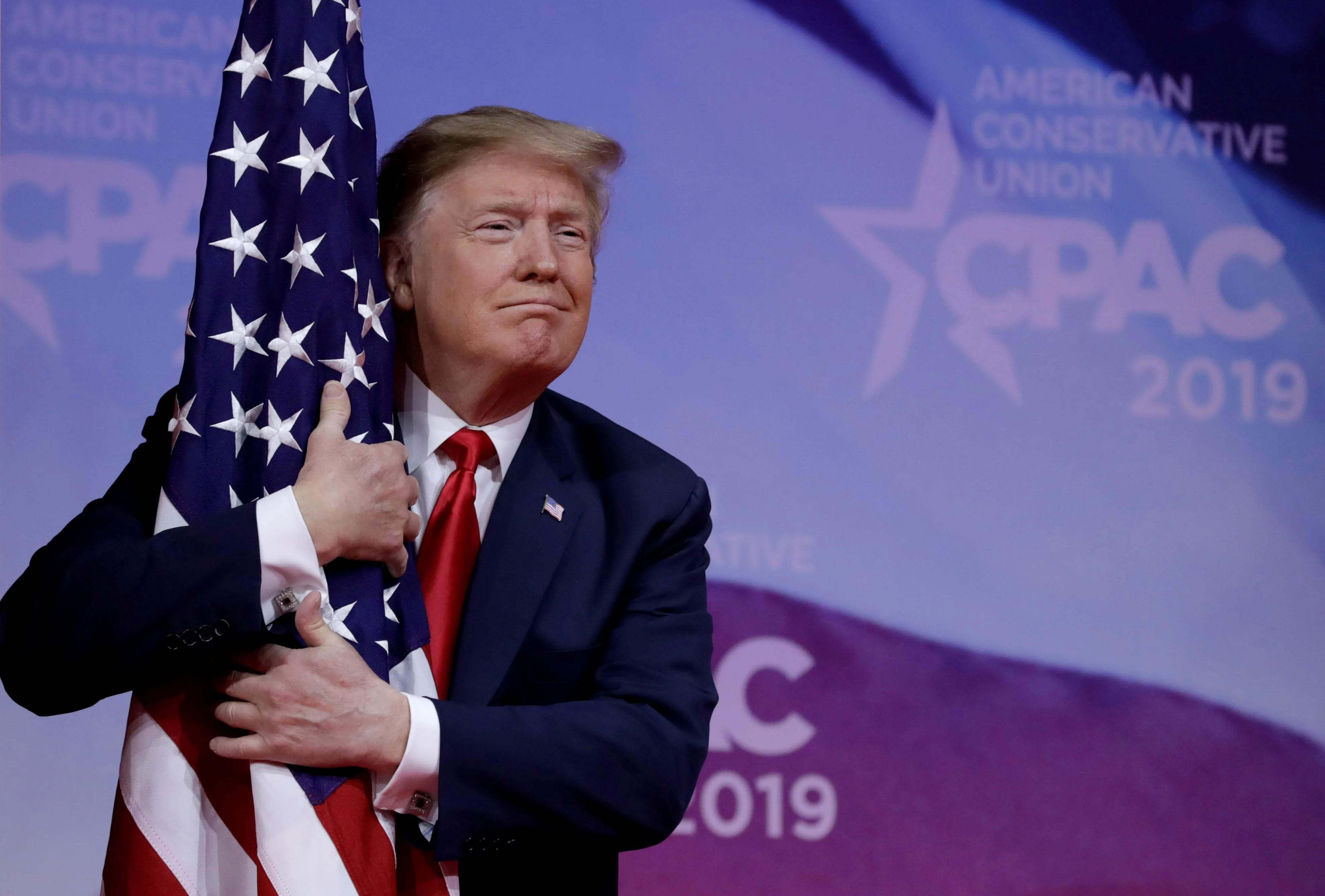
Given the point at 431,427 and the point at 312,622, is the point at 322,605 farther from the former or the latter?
the point at 431,427

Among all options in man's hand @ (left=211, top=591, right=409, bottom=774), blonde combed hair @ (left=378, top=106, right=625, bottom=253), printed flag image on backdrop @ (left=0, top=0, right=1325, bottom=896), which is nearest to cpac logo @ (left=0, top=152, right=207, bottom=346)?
printed flag image on backdrop @ (left=0, top=0, right=1325, bottom=896)

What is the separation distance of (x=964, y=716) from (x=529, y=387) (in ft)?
5.69

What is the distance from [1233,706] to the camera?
316 cm

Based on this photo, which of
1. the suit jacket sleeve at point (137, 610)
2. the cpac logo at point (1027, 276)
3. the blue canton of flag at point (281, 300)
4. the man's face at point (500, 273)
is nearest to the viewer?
the suit jacket sleeve at point (137, 610)

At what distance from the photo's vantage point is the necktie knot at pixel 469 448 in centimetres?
175

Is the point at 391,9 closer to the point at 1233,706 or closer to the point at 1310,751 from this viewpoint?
the point at 1233,706

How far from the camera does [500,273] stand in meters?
1.75

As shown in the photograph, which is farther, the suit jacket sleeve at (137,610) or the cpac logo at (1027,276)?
the cpac logo at (1027,276)

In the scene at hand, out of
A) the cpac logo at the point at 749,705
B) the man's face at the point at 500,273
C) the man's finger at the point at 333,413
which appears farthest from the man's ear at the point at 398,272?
the cpac logo at the point at 749,705

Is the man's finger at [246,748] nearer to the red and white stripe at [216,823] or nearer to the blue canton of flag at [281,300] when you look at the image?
the red and white stripe at [216,823]

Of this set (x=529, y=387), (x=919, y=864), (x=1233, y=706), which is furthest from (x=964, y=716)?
(x=529, y=387)

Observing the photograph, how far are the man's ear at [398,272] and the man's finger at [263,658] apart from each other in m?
0.59

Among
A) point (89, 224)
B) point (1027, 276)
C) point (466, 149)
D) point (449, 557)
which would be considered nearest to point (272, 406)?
point (449, 557)

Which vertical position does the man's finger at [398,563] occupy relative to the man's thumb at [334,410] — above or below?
below
